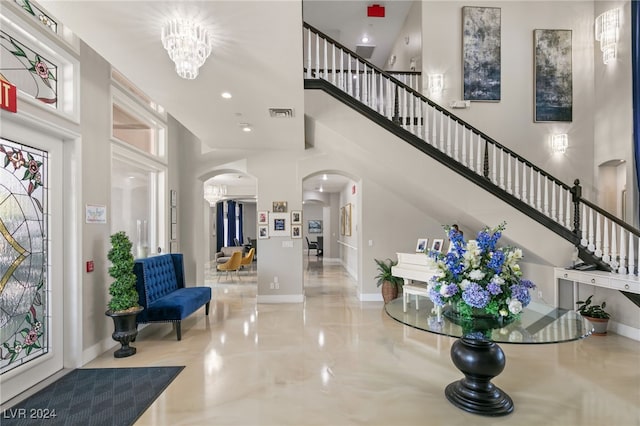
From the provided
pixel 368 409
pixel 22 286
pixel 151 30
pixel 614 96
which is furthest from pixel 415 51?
pixel 22 286

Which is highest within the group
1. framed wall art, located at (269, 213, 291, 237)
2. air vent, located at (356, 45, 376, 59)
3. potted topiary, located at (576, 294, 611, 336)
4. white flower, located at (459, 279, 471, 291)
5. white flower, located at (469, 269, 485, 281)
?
air vent, located at (356, 45, 376, 59)

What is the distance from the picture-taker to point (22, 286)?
3.16 m

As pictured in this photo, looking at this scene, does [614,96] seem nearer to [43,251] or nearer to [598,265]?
[598,265]

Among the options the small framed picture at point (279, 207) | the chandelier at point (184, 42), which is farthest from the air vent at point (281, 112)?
the small framed picture at point (279, 207)

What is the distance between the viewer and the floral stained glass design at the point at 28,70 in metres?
3.00

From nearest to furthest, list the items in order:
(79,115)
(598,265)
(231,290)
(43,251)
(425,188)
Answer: (43,251)
(79,115)
(598,265)
(425,188)
(231,290)

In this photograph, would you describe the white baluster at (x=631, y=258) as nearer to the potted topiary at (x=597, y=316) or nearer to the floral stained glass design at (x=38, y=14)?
the potted topiary at (x=597, y=316)

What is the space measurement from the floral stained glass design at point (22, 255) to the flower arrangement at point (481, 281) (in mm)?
3871

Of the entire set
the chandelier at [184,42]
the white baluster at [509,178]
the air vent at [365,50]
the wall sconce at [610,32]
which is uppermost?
the air vent at [365,50]

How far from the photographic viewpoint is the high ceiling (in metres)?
2.54

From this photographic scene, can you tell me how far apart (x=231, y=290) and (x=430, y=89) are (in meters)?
6.47

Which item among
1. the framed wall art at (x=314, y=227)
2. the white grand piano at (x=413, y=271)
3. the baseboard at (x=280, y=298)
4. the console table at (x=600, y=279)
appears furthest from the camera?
the framed wall art at (x=314, y=227)

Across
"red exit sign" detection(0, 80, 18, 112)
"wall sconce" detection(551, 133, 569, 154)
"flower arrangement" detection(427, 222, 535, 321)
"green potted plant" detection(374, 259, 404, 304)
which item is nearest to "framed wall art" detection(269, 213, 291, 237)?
"green potted plant" detection(374, 259, 404, 304)

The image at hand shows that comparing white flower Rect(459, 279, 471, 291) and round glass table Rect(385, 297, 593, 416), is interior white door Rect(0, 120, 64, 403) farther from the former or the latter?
white flower Rect(459, 279, 471, 291)
